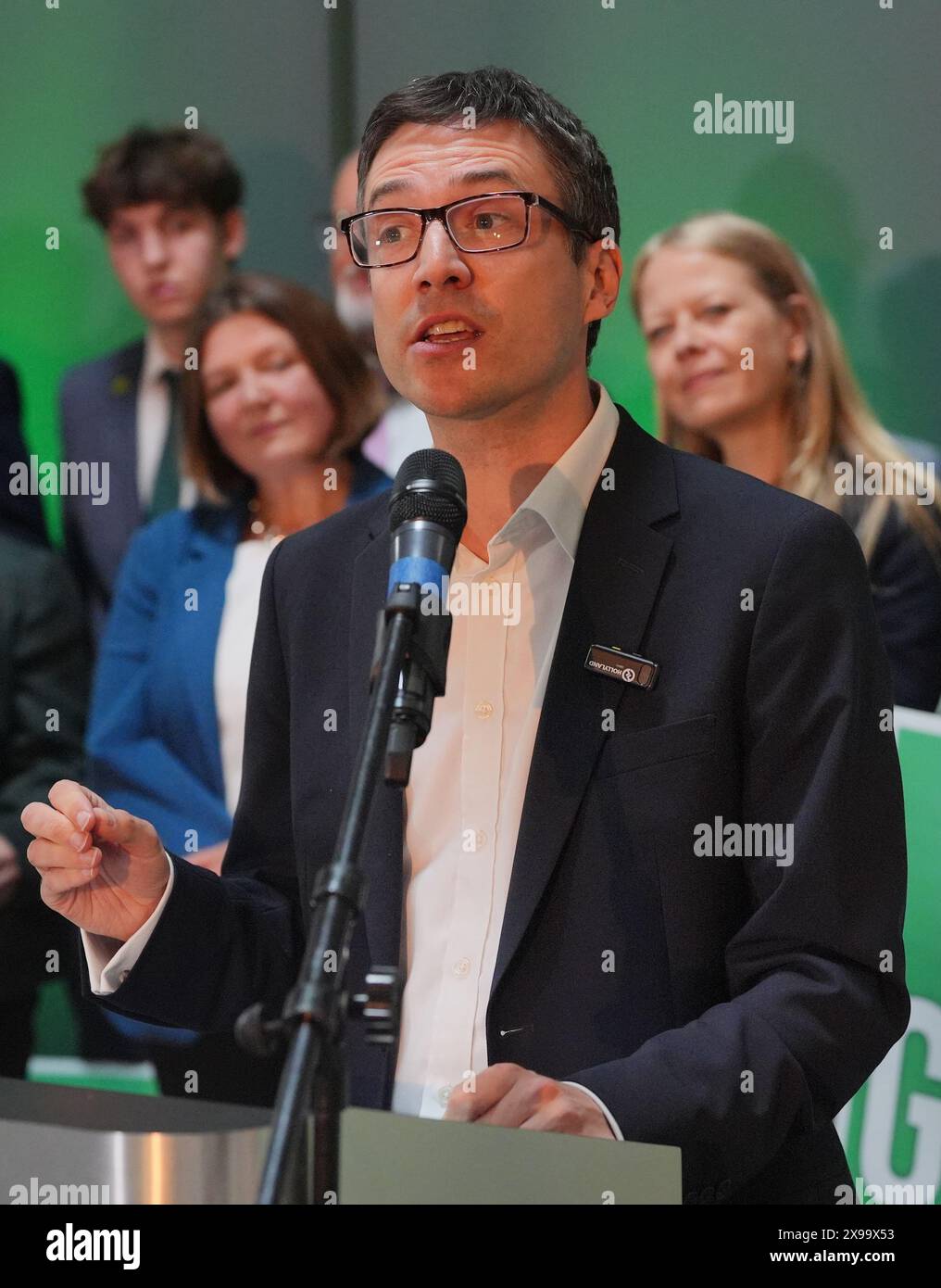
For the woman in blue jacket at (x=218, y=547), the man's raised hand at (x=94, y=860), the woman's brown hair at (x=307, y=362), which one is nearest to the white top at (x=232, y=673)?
Result: the woman in blue jacket at (x=218, y=547)

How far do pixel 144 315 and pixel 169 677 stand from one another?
0.78 metres

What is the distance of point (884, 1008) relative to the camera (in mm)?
1675

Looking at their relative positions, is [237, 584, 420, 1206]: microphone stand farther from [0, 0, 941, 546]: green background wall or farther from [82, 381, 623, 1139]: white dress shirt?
[0, 0, 941, 546]: green background wall

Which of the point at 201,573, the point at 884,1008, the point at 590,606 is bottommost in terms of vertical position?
the point at 884,1008

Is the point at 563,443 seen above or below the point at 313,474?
below

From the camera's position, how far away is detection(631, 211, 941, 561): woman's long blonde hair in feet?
10.4

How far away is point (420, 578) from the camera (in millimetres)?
1243

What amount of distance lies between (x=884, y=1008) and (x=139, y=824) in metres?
0.75

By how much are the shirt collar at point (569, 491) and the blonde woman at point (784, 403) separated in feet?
4.32

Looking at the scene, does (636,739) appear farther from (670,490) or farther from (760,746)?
(670,490)

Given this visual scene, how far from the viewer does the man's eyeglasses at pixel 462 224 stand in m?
1.82

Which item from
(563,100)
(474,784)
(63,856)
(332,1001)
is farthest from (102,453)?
(332,1001)
